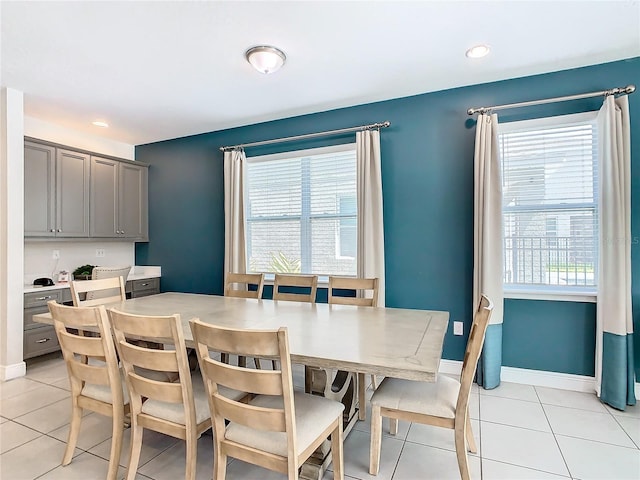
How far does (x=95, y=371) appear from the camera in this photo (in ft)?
5.68

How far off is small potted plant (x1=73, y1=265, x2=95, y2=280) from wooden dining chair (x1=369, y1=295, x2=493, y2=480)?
3.74 m

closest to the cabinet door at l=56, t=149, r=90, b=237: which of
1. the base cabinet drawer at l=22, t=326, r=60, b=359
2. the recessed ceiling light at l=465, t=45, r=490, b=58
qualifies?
the base cabinet drawer at l=22, t=326, r=60, b=359

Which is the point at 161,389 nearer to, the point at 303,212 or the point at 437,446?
the point at 437,446

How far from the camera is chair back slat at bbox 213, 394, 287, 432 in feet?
4.34

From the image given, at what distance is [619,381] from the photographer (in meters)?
2.46

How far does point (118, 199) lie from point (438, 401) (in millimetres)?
4494

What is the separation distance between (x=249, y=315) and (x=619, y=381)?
8.86ft

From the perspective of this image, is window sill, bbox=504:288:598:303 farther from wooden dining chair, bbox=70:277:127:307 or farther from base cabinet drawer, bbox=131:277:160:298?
base cabinet drawer, bbox=131:277:160:298

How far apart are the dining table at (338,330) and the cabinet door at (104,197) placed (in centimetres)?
199

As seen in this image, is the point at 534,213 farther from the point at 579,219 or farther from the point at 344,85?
the point at 344,85

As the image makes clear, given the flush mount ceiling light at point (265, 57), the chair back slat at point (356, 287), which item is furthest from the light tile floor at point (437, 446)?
the flush mount ceiling light at point (265, 57)

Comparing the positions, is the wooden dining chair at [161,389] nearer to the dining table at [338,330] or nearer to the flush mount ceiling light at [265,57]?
the dining table at [338,330]

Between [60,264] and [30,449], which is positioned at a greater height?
[60,264]

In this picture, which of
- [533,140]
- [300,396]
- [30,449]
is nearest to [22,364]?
[30,449]
